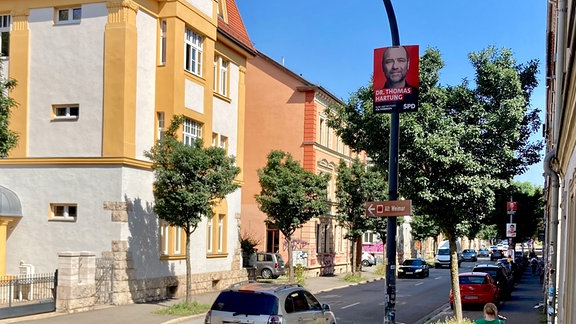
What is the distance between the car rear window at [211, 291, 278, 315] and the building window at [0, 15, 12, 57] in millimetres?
17163

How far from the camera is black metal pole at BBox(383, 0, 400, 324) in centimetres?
1088

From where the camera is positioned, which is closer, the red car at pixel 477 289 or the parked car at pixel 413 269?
the red car at pixel 477 289

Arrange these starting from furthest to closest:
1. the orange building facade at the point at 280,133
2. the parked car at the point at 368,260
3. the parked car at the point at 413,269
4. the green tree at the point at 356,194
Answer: the parked car at the point at 368,260 → the parked car at the point at 413,269 → the orange building facade at the point at 280,133 → the green tree at the point at 356,194

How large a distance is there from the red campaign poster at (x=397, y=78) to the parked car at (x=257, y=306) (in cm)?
421

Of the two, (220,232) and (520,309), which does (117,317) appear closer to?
(220,232)

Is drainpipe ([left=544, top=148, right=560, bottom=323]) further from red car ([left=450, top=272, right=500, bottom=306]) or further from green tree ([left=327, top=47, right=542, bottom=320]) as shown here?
red car ([left=450, top=272, right=500, bottom=306])

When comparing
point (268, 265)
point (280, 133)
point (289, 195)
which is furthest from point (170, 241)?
point (280, 133)

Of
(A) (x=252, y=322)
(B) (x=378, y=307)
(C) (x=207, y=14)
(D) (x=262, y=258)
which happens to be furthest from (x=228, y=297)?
(D) (x=262, y=258)

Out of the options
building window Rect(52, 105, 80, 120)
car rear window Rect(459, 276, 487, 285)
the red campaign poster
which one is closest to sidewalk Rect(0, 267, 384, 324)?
building window Rect(52, 105, 80, 120)

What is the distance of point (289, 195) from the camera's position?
106ft

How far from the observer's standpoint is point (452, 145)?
643 inches

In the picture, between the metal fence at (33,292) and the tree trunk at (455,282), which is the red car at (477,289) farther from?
the metal fence at (33,292)

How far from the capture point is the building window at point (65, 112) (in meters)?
24.6

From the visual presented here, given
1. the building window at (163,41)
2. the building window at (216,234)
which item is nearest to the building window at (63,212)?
the building window at (163,41)
